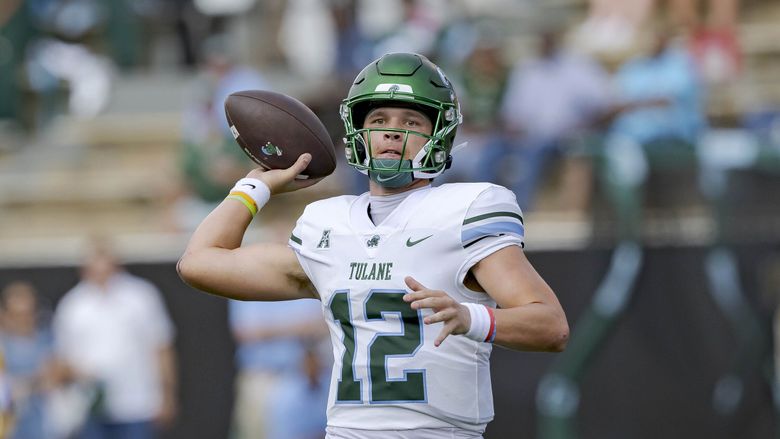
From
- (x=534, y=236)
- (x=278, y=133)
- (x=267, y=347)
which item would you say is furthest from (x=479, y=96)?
(x=278, y=133)

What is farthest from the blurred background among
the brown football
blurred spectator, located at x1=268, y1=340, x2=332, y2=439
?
the brown football

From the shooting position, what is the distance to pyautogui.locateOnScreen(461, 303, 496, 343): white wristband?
310 centimetres

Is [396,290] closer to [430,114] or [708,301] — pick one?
[430,114]

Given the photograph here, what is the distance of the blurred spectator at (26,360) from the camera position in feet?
29.2

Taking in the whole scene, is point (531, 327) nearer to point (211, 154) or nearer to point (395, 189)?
point (395, 189)

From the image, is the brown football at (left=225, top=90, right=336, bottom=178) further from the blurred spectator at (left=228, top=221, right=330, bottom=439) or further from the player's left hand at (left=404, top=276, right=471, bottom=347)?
the blurred spectator at (left=228, top=221, right=330, bottom=439)

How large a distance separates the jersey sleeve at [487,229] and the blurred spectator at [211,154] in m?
6.14

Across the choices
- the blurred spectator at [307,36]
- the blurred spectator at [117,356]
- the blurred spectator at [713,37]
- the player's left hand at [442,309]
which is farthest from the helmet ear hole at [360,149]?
the blurred spectator at [307,36]

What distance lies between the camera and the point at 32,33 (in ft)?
40.5

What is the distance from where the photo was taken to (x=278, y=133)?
394 cm

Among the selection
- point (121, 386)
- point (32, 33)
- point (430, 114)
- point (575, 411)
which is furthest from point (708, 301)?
point (32, 33)

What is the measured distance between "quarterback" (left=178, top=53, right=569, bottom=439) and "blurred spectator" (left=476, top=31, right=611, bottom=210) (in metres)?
5.04

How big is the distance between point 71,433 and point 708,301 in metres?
4.27

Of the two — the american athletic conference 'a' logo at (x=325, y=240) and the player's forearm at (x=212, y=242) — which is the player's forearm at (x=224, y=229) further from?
the american athletic conference 'a' logo at (x=325, y=240)
